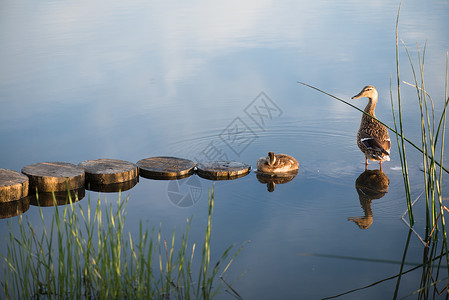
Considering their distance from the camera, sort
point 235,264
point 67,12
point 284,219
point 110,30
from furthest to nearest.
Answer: point 67,12, point 110,30, point 284,219, point 235,264

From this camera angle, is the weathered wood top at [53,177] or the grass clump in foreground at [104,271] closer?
the grass clump in foreground at [104,271]

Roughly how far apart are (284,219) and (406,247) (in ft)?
3.30

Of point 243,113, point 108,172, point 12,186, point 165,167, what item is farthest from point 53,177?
point 243,113

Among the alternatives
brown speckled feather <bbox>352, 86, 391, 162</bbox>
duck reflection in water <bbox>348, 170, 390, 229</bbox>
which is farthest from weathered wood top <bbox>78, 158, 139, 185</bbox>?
brown speckled feather <bbox>352, 86, 391, 162</bbox>

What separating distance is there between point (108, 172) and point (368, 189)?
2474 millimetres

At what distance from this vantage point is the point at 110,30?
42.9 ft

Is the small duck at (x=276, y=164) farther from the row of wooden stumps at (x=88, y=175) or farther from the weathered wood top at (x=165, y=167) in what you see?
the weathered wood top at (x=165, y=167)

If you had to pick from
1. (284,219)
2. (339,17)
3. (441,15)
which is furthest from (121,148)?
(441,15)

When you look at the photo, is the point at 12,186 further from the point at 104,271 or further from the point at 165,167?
the point at 104,271

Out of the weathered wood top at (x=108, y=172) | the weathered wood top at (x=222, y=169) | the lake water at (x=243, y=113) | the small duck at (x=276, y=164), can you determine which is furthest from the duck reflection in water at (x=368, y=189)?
the weathered wood top at (x=108, y=172)

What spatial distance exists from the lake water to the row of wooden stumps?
0.12 metres

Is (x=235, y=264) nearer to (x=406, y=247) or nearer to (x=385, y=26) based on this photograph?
(x=406, y=247)

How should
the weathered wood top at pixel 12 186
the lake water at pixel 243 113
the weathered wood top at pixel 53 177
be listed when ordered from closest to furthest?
the lake water at pixel 243 113 → the weathered wood top at pixel 12 186 → the weathered wood top at pixel 53 177

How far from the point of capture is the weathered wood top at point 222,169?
5535 millimetres
